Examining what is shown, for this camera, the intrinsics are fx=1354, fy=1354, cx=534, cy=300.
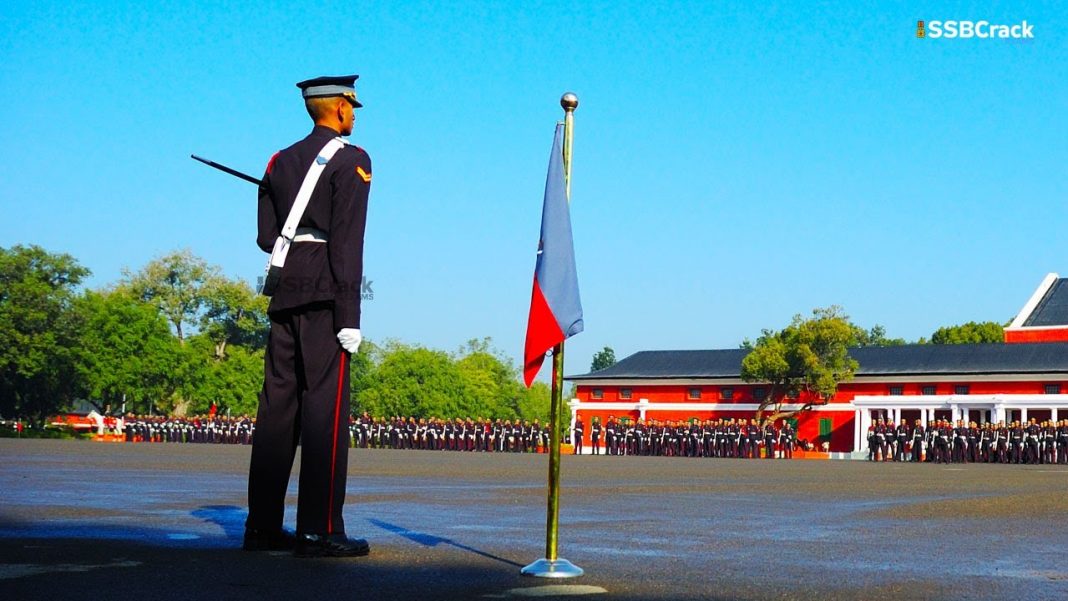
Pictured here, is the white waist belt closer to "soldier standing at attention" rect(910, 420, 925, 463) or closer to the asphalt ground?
the asphalt ground

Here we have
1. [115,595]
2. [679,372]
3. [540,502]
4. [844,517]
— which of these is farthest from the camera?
[679,372]

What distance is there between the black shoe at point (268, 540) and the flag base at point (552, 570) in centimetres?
139

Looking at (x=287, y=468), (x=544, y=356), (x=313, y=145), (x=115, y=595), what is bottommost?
(x=115, y=595)

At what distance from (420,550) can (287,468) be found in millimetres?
827

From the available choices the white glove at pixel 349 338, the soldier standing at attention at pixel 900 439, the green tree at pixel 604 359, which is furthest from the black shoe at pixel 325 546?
the green tree at pixel 604 359

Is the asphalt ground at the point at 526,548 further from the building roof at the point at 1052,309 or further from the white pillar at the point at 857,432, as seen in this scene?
the building roof at the point at 1052,309

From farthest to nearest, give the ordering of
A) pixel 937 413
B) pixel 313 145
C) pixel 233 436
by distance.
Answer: pixel 937 413, pixel 233 436, pixel 313 145

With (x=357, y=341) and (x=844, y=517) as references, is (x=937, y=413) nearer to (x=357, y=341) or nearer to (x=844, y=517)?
(x=844, y=517)

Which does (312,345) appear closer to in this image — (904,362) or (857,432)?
(857,432)

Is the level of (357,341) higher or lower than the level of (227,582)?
higher

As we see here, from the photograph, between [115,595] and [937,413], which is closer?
[115,595]

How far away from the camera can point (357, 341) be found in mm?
6758

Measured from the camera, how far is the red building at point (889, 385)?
236 feet

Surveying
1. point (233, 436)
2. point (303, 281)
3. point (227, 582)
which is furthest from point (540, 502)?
point (233, 436)
